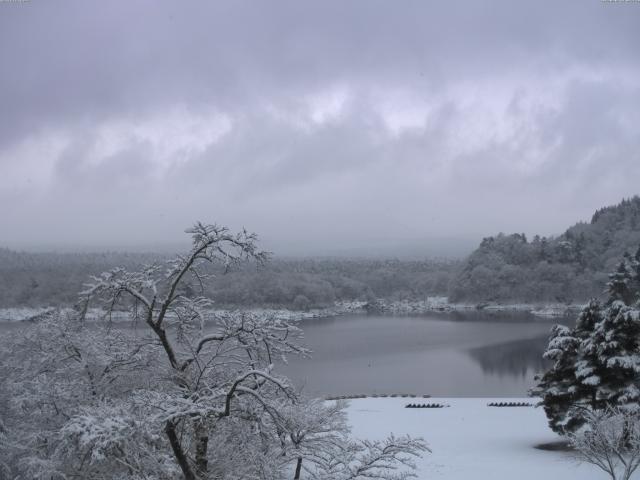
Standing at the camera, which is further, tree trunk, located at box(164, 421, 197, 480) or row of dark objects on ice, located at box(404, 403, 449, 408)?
row of dark objects on ice, located at box(404, 403, 449, 408)

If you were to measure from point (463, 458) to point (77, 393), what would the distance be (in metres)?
10.0

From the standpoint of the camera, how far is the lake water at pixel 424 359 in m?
26.3

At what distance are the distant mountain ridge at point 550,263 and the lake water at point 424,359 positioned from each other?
799 inches

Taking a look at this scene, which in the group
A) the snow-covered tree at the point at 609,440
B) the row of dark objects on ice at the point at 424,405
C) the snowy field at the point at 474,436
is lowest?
the row of dark objects on ice at the point at 424,405

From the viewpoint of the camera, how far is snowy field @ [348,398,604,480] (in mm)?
11305

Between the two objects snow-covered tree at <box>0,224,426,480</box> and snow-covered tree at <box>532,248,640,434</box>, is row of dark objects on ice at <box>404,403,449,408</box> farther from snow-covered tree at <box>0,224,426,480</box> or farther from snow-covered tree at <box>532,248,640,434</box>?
snow-covered tree at <box>0,224,426,480</box>

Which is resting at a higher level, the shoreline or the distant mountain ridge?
the distant mountain ridge

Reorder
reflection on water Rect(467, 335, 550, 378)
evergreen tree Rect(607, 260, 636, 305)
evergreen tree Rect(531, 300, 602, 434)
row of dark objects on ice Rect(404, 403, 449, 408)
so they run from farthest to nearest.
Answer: reflection on water Rect(467, 335, 550, 378), evergreen tree Rect(607, 260, 636, 305), row of dark objects on ice Rect(404, 403, 449, 408), evergreen tree Rect(531, 300, 602, 434)

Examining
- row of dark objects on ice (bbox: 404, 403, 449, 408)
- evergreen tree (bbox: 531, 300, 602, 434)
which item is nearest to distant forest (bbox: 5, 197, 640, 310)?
row of dark objects on ice (bbox: 404, 403, 449, 408)

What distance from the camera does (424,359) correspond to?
109 ft

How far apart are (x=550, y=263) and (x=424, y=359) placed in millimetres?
51354

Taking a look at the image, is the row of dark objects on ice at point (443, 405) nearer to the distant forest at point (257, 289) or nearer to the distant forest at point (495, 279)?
the distant forest at point (257, 289)

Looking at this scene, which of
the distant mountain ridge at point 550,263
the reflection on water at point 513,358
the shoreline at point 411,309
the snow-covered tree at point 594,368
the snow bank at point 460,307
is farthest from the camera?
the distant mountain ridge at point 550,263

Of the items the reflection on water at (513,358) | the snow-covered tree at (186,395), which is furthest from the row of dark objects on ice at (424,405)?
the snow-covered tree at (186,395)
